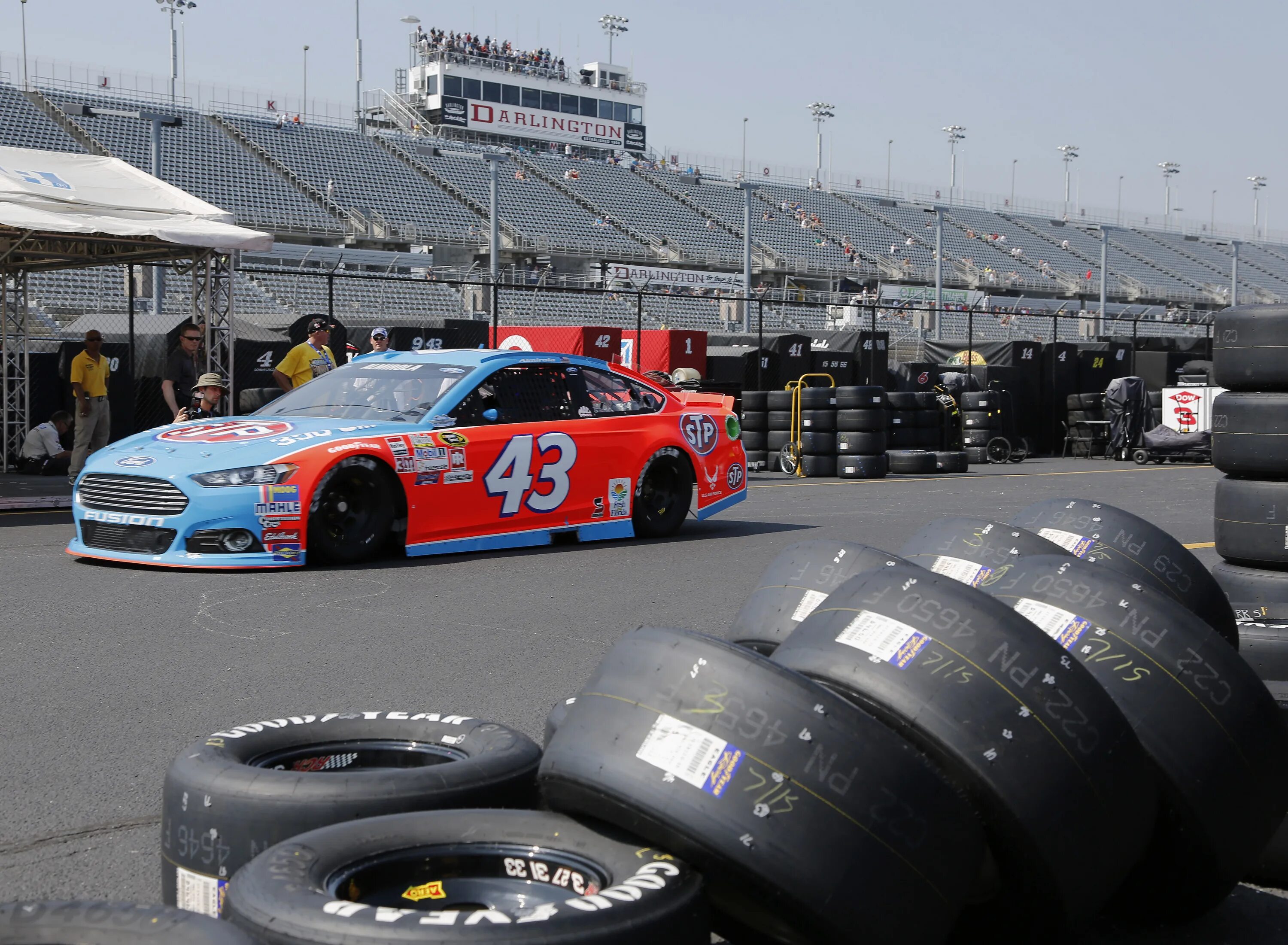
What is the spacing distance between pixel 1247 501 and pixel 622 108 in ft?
247

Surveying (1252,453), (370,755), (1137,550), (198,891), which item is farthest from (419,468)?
(198,891)

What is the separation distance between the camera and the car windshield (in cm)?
916

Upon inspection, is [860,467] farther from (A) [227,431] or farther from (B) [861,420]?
(A) [227,431]

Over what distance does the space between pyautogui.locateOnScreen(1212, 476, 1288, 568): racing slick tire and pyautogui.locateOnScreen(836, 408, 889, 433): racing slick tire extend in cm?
1105

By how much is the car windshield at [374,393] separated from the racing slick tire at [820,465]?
32.3 feet

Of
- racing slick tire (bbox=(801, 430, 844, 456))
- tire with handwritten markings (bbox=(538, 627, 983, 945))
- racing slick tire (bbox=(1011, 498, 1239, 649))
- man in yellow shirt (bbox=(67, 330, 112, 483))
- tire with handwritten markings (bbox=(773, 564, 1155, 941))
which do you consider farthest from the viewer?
racing slick tire (bbox=(801, 430, 844, 456))

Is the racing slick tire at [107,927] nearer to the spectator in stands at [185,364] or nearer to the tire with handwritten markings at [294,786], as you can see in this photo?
the tire with handwritten markings at [294,786]

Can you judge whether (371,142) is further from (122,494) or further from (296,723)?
(296,723)

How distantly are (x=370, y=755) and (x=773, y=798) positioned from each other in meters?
1.20

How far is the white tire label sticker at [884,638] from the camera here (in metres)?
2.85

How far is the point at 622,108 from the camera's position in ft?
258

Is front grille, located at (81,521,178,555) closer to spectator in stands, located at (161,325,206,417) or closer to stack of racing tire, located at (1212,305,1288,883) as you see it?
spectator in stands, located at (161,325,206,417)

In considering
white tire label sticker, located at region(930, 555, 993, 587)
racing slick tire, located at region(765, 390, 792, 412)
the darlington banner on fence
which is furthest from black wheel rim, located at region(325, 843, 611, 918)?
the darlington banner on fence

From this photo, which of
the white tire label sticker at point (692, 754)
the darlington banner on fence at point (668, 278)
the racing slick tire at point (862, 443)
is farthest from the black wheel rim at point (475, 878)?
the darlington banner on fence at point (668, 278)
